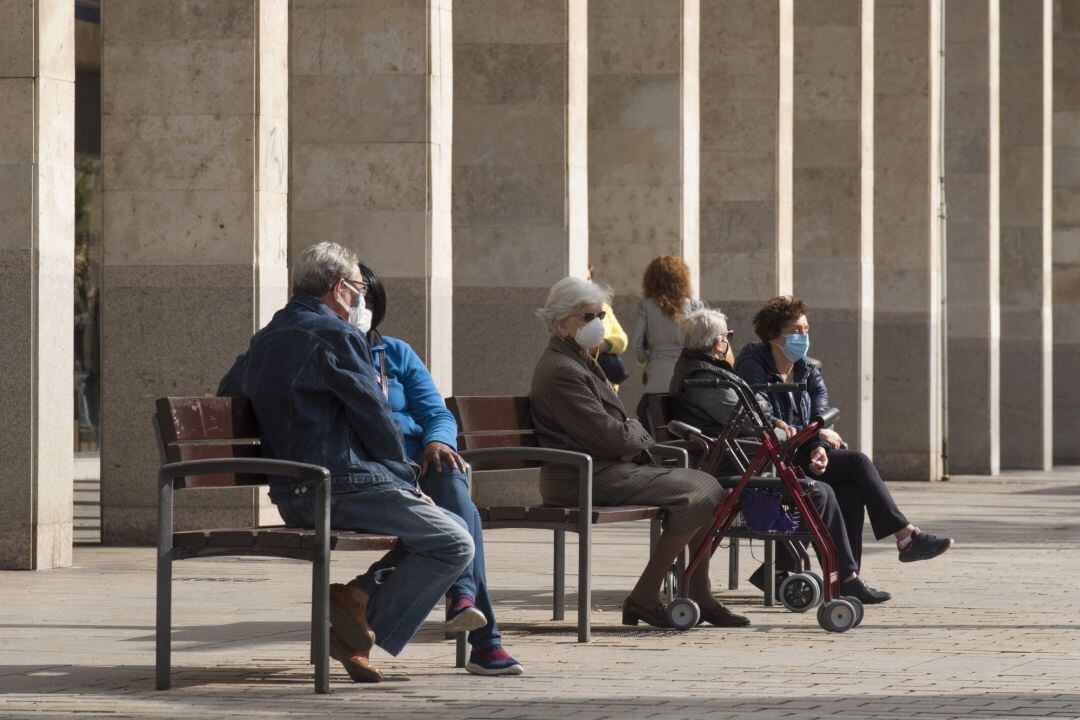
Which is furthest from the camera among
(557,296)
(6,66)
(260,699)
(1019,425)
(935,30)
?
(1019,425)

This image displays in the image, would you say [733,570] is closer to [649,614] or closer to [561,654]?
[649,614]

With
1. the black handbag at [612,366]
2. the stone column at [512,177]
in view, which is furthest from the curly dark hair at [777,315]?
the stone column at [512,177]

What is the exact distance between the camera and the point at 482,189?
1755 centimetres

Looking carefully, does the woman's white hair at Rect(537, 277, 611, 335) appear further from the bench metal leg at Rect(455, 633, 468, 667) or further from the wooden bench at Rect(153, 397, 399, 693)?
the wooden bench at Rect(153, 397, 399, 693)

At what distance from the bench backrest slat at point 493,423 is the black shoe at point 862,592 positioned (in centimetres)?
151

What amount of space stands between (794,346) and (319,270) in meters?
3.64

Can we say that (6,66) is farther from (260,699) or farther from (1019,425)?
(1019,425)

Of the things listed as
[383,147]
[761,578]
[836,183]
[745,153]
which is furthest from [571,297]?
[836,183]

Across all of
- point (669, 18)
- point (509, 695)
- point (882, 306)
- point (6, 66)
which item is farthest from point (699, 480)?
point (882, 306)

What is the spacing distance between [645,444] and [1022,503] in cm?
1172

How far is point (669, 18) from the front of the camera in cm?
1941

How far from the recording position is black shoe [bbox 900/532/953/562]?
1095 cm

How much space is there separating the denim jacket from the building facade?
14.8 feet

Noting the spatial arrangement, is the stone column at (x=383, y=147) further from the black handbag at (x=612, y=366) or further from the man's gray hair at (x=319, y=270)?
the man's gray hair at (x=319, y=270)
